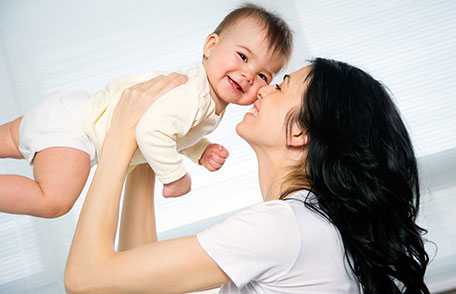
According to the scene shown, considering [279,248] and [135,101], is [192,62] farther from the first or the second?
[279,248]

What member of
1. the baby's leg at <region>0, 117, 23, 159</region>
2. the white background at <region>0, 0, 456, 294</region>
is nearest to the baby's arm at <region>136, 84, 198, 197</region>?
the baby's leg at <region>0, 117, 23, 159</region>

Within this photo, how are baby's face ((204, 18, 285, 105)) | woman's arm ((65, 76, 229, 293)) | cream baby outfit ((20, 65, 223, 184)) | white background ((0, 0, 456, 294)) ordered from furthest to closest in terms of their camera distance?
white background ((0, 0, 456, 294))
baby's face ((204, 18, 285, 105))
cream baby outfit ((20, 65, 223, 184))
woman's arm ((65, 76, 229, 293))

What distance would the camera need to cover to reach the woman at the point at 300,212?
966 millimetres

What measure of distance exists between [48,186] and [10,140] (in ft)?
0.86

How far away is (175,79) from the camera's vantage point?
1247 mm

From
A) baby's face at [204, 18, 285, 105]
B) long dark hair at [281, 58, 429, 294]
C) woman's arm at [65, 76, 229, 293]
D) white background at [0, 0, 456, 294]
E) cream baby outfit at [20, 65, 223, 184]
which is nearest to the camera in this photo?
woman's arm at [65, 76, 229, 293]

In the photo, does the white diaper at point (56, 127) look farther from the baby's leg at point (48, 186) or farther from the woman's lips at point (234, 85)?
the woman's lips at point (234, 85)

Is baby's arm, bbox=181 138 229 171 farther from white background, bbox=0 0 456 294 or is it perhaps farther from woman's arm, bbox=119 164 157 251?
white background, bbox=0 0 456 294

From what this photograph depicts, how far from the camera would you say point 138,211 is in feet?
4.77

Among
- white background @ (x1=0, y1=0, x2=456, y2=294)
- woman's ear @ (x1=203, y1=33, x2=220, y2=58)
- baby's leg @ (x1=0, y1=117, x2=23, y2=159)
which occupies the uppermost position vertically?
woman's ear @ (x1=203, y1=33, x2=220, y2=58)

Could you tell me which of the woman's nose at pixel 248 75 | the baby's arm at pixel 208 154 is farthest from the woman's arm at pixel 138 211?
the woman's nose at pixel 248 75

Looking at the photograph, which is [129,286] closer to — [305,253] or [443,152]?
[305,253]

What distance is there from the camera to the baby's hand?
4.73 feet

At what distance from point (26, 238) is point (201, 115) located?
1531mm
